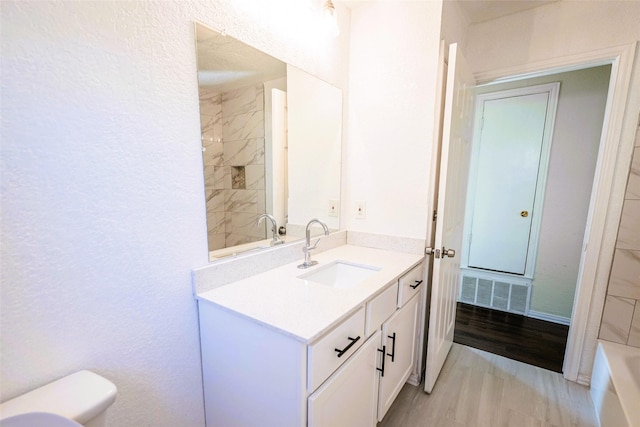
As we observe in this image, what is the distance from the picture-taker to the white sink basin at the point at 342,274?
147 centimetres

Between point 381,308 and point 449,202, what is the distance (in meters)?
0.77

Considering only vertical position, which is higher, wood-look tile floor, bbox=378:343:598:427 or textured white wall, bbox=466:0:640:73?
textured white wall, bbox=466:0:640:73

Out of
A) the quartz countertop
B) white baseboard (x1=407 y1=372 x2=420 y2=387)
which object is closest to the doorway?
white baseboard (x1=407 y1=372 x2=420 y2=387)

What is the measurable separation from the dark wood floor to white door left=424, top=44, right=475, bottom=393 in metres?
0.48

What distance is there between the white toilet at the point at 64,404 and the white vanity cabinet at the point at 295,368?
0.36 metres

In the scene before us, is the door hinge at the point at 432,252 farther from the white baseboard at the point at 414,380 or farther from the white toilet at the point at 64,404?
the white toilet at the point at 64,404

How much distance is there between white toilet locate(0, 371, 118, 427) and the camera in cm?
60

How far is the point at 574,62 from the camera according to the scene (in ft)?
5.56

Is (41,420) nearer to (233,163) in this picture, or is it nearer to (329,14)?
(233,163)

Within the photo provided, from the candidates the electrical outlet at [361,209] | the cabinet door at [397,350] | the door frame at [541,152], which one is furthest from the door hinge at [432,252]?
the door frame at [541,152]

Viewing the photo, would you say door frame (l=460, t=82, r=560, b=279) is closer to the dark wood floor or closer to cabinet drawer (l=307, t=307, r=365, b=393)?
the dark wood floor

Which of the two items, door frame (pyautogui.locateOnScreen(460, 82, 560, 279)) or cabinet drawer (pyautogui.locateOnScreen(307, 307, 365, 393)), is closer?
cabinet drawer (pyautogui.locateOnScreen(307, 307, 365, 393))

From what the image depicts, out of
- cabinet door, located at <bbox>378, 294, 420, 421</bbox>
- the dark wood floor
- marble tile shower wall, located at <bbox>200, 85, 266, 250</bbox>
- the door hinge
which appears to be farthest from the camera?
the dark wood floor

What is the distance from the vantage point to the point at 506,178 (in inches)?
104
